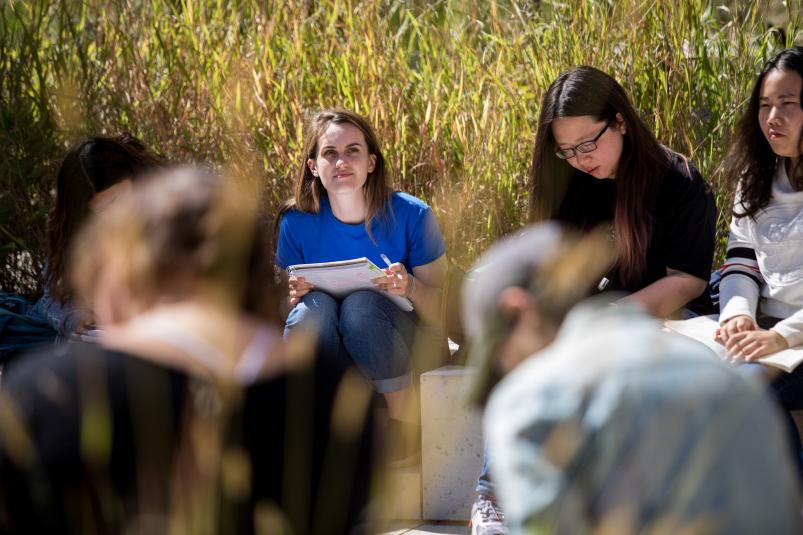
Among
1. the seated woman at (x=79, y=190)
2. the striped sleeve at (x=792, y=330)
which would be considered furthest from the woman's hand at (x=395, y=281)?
the striped sleeve at (x=792, y=330)

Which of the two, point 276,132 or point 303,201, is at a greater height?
point 276,132

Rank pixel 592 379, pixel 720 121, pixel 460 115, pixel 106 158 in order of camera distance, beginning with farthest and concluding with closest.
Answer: pixel 460 115, pixel 720 121, pixel 106 158, pixel 592 379

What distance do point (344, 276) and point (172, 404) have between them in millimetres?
2355

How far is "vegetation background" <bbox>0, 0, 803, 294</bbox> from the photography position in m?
4.79

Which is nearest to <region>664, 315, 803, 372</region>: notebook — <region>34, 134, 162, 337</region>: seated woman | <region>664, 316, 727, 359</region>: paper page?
<region>664, 316, 727, 359</region>: paper page

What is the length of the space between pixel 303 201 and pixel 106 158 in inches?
29.0

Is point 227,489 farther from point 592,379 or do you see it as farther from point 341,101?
point 341,101

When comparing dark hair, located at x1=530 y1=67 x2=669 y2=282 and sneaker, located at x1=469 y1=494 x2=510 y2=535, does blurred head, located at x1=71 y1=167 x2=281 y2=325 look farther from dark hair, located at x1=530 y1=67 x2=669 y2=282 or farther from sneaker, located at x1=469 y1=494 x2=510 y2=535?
dark hair, located at x1=530 y1=67 x2=669 y2=282

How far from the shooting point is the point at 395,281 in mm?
3924

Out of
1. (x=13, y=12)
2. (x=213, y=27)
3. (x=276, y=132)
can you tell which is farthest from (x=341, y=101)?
(x=13, y=12)

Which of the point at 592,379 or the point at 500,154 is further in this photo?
the point at 500,154

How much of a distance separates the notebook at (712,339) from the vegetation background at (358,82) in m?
0.97

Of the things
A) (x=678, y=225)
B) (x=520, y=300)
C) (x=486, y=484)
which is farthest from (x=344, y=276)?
(x=520, y=300)

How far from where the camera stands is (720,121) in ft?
15.3
